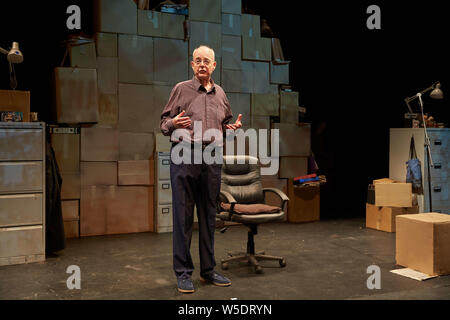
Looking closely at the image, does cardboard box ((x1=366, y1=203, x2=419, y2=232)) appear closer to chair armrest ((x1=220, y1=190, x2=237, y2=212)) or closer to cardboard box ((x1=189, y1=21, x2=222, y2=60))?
chair armrest ((x1=220, y1=190, x2=237, y2=212))

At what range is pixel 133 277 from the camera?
359 cm

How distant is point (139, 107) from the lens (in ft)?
17.3

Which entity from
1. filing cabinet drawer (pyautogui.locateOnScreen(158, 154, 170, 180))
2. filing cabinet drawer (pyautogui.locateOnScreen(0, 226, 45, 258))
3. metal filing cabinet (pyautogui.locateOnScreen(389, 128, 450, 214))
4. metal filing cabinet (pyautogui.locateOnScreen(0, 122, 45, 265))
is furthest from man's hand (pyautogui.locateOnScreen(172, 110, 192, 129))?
metal filing cabinet (pyautogui.locateOnScreen(389, 128, 450, 214))

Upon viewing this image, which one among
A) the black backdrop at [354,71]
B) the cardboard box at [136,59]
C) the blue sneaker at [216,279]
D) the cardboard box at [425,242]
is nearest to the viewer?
the blue sneaker at [216,279]

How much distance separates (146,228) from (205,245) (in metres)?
2.19

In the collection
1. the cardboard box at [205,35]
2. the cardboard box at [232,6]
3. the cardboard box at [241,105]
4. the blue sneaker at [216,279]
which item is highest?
the cardboard box at [232,6]

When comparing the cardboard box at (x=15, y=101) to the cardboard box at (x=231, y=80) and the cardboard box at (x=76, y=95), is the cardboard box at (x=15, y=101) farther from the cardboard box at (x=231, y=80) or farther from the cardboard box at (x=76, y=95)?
the cardboard box at (x=231, y=80)

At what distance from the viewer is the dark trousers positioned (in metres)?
3.21

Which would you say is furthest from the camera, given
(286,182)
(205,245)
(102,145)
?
(286,182)

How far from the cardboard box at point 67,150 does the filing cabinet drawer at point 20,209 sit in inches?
37.5

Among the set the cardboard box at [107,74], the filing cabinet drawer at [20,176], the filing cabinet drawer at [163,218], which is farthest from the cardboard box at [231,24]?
the filing cabinet drawer at [20,176]

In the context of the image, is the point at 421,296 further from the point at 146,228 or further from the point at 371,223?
the point at 146,228

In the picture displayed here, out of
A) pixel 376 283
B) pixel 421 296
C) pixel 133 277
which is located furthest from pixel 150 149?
pixel 421 296

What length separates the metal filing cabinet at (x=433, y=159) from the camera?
555 cm
